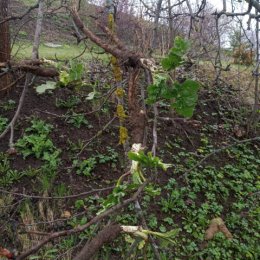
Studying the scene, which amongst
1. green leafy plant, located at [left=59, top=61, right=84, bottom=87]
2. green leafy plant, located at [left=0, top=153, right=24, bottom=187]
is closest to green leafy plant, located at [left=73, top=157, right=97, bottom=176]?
green leafy plant, located at [left=0, top=153, right=24, bottom=187]

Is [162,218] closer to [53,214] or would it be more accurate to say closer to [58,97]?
[53,214]

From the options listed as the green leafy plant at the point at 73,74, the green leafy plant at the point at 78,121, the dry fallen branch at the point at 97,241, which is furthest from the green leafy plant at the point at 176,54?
the green leafy plant at the point at 78,121

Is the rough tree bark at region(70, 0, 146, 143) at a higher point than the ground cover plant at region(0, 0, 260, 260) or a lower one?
higher

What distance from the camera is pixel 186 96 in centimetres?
68

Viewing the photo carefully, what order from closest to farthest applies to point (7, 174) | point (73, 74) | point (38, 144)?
1. point (73, 74)
2. point (7, 174)
3. point (38, 144)

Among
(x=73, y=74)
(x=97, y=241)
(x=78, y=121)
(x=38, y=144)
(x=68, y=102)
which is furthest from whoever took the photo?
(x=68, y=102)

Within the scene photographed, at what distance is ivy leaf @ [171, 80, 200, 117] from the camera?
2.21 ft

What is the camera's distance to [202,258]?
3.30 metres

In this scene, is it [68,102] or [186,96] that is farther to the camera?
[68,102]

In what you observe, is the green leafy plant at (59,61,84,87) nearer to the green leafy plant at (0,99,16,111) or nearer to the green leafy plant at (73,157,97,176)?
the green leafy plant at (73,157,97,176)

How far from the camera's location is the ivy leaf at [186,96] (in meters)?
0.67

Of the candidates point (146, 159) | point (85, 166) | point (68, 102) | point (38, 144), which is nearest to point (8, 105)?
point (68, 102)

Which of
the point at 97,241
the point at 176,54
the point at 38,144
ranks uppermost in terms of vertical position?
the point at 176,54

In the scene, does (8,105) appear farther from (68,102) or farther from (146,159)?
(146,159)
